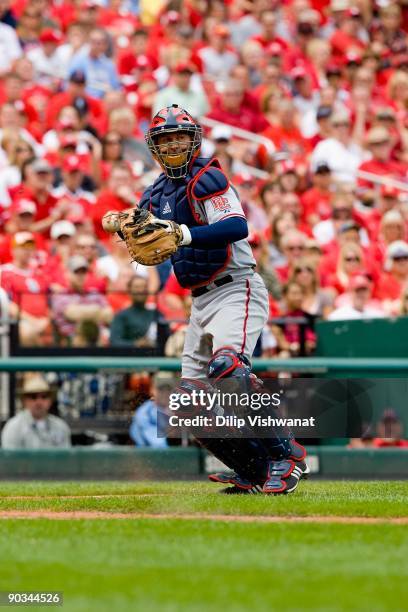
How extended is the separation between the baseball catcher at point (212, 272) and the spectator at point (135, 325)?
3.90m

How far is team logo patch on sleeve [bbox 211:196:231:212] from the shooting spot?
23.9 feet

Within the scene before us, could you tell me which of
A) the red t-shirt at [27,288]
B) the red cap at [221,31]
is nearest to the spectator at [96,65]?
the red cap at [221,31]

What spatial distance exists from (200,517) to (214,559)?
4.45 feet

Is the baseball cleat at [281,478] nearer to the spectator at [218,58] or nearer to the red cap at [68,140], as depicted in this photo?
the red cap at [68,140]

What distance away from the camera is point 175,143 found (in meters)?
7.43

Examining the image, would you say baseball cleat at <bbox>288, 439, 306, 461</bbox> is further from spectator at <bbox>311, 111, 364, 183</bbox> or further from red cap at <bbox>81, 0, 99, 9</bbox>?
red cap at <bbox>81, 0, 99, 9</bbox>

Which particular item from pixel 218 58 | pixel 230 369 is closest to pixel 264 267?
pixel 230 369

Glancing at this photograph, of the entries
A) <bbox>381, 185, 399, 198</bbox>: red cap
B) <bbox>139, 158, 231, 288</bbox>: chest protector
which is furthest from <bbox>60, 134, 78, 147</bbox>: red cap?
<bbox>139, 158, 231, 288</bbox>: chest protector

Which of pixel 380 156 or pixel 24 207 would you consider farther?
pixel 380 156

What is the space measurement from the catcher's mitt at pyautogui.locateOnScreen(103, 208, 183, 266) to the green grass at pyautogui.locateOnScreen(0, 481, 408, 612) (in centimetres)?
133

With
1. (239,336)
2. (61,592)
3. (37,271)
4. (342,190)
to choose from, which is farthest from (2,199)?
(61,592)

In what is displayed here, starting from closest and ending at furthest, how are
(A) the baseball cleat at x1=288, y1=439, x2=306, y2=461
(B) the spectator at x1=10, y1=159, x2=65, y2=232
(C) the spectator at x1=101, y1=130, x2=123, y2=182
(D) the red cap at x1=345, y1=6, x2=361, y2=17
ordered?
(A) the baseball cleat at x1=288, y1=439, x2=306, y2=461
(B) the spectator at x1=10, y1=159, x2=65, y2=232
(C) the spectator at x1=101, y1=130, x2=123, y2=182
(D) the red cap at x1=345, y1=6, x2=361, y2=17

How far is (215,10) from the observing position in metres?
18.0

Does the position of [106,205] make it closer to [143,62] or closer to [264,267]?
[264,267]
